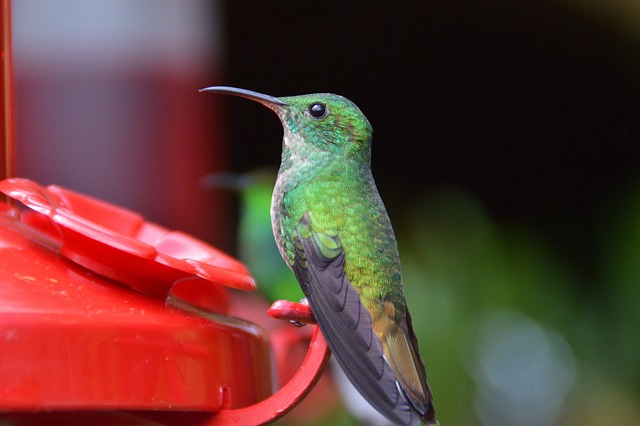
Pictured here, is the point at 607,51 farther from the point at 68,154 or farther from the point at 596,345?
the point at 68,154

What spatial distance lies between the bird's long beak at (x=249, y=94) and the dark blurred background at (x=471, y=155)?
4.43 feet

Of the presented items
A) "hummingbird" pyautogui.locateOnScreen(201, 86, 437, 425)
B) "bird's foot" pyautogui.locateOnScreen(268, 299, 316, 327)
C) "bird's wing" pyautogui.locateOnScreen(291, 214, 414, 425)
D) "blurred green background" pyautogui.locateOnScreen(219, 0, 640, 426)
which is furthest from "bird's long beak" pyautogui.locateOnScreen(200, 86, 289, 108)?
"blurred green background" pyautogui.locateOnScreen(219, 0, 640, 426)

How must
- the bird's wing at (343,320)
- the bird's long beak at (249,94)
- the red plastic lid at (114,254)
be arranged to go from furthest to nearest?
the bird's long beak at (249,94), the bird's wing at (343,320), the red plastic lid at (114,254)

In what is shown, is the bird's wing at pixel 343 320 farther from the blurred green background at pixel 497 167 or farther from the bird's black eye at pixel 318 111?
the blurred green background at pixel 497 167

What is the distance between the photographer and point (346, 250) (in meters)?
1.77

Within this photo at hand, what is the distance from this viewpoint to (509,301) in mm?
3863

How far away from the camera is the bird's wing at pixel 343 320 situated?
4.73 ft

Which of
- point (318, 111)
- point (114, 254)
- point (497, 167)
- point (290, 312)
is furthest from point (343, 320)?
point (497, 167)

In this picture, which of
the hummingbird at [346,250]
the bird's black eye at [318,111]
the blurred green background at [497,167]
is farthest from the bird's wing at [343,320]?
the blurred green background at [497,167]

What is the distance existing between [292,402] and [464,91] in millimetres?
4042

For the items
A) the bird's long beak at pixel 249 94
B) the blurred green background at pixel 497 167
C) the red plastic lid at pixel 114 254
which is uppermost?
the bird's long beak at pixel 249 94

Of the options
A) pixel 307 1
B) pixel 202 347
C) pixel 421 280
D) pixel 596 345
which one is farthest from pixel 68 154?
pixel 202 347

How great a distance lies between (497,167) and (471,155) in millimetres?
155

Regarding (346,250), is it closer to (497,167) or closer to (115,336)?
(115,336)
